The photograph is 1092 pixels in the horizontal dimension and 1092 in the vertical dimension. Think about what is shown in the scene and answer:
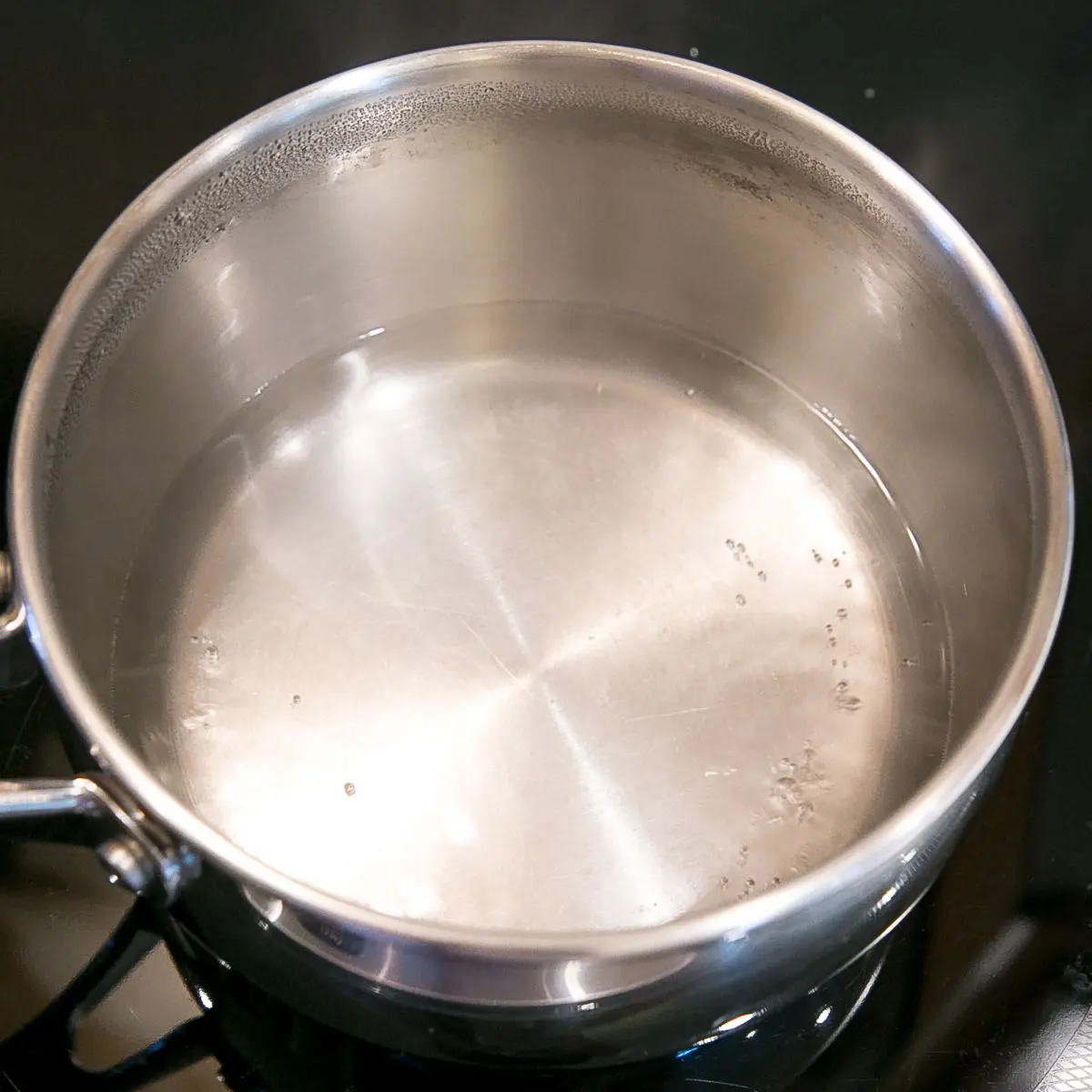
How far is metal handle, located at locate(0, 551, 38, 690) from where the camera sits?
1.94 ft

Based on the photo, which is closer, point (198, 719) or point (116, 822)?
point (116, 822)

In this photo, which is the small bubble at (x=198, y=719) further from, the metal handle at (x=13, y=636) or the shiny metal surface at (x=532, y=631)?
the metal handle at (x=13, y=636)

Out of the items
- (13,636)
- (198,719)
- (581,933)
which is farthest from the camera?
(198,719)

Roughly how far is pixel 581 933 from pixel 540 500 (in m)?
0.50

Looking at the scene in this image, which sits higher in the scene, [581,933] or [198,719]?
[581,933]

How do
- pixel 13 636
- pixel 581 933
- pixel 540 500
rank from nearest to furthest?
pixel 581 933, pixel 13 636, pixel 540 500

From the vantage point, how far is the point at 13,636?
1.97 feet

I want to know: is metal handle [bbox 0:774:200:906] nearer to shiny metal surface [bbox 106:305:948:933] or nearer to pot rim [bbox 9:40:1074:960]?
pot rim [bbox 9:40:1074:960]

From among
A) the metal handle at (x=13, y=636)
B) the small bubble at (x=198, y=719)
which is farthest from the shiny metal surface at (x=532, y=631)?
the metal handle at (x=13, y=636)

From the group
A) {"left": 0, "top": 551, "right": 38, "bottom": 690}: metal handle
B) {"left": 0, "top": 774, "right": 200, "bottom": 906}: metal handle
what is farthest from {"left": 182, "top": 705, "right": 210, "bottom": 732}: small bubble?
{"left": 0, "top": 774, "right": 200, "bottom": 906}: metal handle

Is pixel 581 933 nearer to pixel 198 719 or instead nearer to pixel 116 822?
pixel 116 822

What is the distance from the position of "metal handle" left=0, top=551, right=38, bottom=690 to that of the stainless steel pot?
20mm

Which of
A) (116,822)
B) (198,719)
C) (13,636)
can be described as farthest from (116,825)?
(198,719)

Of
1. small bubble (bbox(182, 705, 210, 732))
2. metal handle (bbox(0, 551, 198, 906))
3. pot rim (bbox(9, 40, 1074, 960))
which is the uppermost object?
pot rim (bbox(9, 40, 1074, 960))
